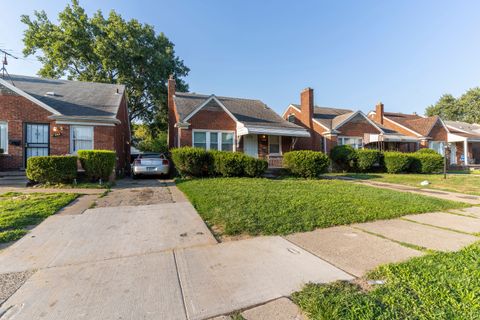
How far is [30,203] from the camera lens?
6.00 metres

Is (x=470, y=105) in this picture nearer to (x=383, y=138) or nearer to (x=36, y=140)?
(x=383, y=138)

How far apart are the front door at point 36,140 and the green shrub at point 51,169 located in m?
4.22

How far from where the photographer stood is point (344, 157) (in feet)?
54.2

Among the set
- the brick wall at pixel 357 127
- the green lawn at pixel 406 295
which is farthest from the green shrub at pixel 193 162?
the brick wall at pixel 357 127

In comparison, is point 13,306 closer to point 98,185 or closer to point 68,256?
point 68,256

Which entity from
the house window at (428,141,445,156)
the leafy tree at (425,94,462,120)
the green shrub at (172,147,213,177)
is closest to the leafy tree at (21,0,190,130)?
the green shrub at (172,147,213,177)

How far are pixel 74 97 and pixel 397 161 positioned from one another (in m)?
21.5

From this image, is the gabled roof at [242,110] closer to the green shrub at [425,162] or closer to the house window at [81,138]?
the house window at [81,138]

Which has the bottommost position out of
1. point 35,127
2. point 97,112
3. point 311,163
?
point 311,163

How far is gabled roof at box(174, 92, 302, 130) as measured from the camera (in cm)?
1595

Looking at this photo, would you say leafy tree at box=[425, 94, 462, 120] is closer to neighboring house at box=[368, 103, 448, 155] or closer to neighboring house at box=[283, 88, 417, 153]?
neighboring house at box=[368, 103, 448, 155]

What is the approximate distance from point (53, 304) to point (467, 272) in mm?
4369

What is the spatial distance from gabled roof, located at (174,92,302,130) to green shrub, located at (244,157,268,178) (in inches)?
187

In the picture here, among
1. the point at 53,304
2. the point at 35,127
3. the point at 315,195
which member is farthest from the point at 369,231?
the point at 35,127
